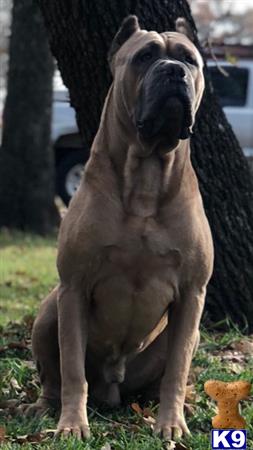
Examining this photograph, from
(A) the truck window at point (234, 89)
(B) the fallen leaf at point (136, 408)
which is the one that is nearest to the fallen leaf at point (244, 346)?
(B) the fallen leaf at point (136, 408)

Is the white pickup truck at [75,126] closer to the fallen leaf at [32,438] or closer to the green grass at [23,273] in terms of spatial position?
the green grass at [23,273]

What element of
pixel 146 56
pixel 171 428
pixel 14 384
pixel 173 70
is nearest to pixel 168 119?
pixel 173 70

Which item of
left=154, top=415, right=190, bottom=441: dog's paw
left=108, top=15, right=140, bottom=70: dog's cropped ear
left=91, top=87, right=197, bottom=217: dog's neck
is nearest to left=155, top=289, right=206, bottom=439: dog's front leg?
left=154, top=415, right=190, bottom=441: dog's paw

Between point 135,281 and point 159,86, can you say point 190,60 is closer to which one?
point 159,86

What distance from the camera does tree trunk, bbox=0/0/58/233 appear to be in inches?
524

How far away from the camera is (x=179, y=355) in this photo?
449 centimetres

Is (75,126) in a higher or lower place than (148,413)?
lower

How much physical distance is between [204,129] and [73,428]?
251cm

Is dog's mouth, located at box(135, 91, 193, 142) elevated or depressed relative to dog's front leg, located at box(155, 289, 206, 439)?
elevated

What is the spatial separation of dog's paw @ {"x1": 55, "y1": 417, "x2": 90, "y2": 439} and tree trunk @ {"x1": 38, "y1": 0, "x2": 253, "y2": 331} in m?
2.13

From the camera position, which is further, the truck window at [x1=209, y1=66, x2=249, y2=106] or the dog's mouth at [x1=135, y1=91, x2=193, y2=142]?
the truck window at [x1=209, y1=66, x2=249, y2=106]

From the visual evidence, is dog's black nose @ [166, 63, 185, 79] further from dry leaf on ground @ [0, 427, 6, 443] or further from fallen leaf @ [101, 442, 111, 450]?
dry leaf on ground @ [0, 427, 6, 443]

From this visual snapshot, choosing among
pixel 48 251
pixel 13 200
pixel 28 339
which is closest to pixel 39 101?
pixel 13 200

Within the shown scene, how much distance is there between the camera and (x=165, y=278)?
442cm
